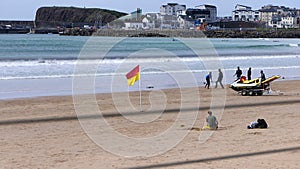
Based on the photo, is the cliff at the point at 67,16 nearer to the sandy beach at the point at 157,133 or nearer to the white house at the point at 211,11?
the white house at the point at 211,11

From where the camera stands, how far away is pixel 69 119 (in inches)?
623

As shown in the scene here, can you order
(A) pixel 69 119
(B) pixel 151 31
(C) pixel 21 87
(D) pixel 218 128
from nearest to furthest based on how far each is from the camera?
1. (D) pixel 218 128
2. (A) pixel 69 119
3. (B) pixel 151 31
4. (C) pixel 21 87

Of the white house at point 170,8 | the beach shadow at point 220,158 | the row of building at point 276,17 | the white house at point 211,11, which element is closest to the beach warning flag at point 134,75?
the beach shadow at point 220,158

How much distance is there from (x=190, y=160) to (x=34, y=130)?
5.30m

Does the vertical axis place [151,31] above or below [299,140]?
above

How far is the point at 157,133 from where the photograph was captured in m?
13.1

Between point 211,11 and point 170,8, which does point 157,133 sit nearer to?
point 170,8

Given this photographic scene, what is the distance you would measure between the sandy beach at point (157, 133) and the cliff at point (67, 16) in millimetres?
137432

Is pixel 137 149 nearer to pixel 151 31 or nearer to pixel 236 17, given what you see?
pixel 151 31

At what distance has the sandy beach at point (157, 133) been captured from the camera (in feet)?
32.1

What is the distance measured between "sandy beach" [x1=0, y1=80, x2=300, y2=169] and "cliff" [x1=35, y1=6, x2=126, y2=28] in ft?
451

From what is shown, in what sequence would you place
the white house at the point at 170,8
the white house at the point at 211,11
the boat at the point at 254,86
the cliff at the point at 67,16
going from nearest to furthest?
the boat at the point at 254,86 → the white house at the point at 170,8 → the cliff at the point at 67,16 → the white house at the point at 211,11

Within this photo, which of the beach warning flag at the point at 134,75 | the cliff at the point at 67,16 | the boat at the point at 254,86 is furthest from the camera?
the cliff at the point at 67,16

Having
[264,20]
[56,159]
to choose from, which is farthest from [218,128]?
[264,20]
